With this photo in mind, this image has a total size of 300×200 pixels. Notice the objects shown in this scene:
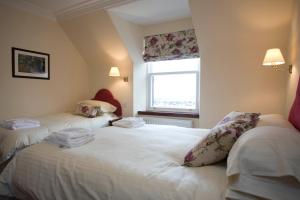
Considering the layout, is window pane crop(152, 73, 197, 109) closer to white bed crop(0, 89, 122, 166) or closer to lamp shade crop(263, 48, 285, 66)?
white bed crop(0, 89, 122, 166)

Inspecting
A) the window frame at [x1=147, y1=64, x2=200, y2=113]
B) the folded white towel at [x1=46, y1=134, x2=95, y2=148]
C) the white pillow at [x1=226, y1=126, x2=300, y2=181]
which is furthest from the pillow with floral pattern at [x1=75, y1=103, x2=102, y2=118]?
the white pillow at [x1=226, y1=126, x2=300, y2=181]

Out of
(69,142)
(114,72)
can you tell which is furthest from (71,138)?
(114,72)

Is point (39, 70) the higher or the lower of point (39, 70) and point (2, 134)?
the higher

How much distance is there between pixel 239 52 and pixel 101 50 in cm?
240

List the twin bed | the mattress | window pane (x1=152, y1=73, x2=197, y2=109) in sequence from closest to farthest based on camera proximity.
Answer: the twin bed, the mattress, window pane (x1=152, y1=73, x2=197, y2=109)

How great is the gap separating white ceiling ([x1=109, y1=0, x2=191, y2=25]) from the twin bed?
1.96m

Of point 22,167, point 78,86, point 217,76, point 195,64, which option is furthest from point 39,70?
point 217,76

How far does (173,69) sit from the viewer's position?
3670 millimetres

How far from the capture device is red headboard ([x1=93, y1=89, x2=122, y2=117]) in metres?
3.76

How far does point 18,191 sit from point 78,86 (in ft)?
8.86

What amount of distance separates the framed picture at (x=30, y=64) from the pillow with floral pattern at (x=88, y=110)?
2.65 ft

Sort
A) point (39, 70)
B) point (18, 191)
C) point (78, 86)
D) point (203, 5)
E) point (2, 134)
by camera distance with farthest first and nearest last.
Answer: point (78, 86) < point (39, 70) < point (203, 5) < point (2, 134) < point (18, 191)

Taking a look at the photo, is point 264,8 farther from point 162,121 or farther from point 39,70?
point 39,70

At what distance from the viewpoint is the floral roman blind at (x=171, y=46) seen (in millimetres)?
3287
